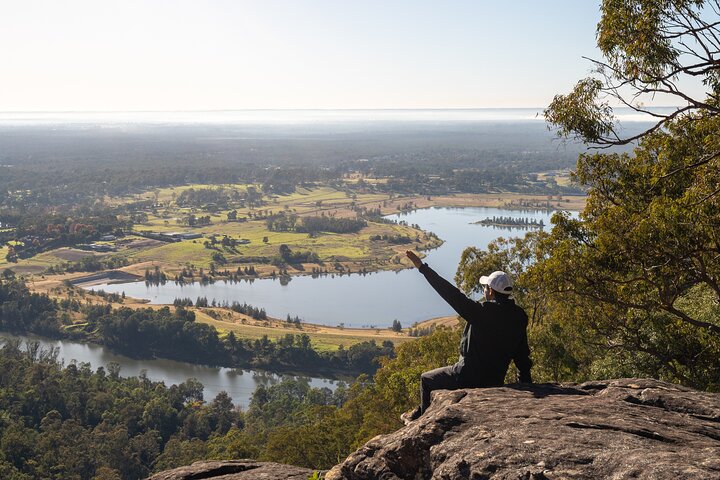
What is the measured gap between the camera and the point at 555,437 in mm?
5105

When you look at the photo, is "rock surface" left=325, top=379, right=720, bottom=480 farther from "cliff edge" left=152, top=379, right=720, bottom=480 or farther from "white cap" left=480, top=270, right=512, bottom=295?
"white cap" left=480, top=270, right=512, bottom=295

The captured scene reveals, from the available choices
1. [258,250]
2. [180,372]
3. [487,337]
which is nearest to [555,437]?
[487,337]

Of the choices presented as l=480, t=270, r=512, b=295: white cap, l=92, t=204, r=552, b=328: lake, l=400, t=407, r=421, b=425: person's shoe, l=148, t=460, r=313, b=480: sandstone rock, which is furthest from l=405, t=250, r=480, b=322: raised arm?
l=92, t=204, r=552, b=328: lake

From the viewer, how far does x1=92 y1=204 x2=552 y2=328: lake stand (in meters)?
77.4

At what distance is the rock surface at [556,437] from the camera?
4695 millimetres

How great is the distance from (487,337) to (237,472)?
319cm

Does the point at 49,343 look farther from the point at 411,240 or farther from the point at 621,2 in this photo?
the point at 621,2

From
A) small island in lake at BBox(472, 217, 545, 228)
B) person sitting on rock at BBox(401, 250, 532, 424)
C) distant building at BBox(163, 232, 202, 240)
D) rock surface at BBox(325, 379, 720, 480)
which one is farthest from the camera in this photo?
distant building at BBox(163, 232, 202, 240)

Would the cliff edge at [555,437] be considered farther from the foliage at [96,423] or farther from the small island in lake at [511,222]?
the small island in lake at [511,222]

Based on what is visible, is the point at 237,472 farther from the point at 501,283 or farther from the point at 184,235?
the point at 184,235

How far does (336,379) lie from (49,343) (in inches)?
1477

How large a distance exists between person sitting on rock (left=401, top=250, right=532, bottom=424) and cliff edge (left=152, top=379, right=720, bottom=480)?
24cm

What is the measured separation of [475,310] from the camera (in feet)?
20.4

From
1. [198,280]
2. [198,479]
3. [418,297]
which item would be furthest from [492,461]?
[198,280]
